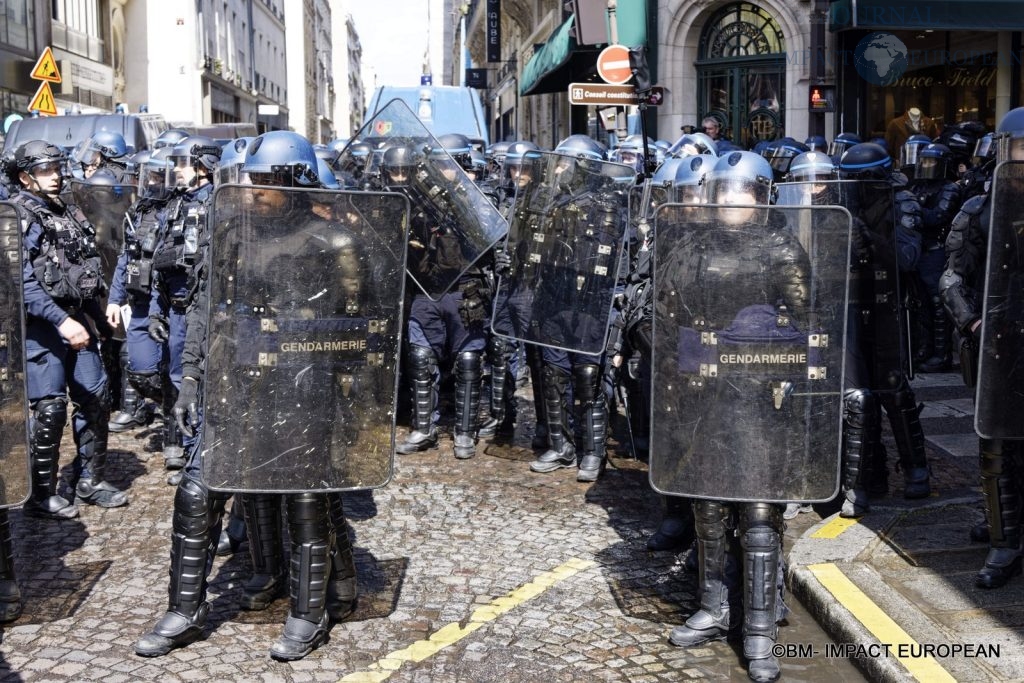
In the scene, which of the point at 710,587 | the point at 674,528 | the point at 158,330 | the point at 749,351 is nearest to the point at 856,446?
the point at 674,528

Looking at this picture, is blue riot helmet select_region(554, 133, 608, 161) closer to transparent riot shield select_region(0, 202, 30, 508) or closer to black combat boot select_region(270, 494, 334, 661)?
black combat boot select_region(270, 494, 334, 661)

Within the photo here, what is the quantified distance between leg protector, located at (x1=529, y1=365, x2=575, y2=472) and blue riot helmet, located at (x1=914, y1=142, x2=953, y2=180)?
445 centimetres

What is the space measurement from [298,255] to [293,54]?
64.3 metres

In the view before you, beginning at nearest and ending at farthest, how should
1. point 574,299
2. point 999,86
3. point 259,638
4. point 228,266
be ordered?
point 228,266
point 259,638
point 574,299
point 999,86

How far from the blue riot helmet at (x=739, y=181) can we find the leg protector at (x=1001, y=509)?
4.25 feet

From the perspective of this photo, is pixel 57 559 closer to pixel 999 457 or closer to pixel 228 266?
pixel 228 266

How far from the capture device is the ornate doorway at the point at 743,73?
18.1 meters

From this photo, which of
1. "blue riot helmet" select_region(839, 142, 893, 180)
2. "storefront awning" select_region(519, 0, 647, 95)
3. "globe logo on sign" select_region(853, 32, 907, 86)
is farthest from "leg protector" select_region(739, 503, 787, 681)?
"globe logo on sign" select_region(853, 32, 907, 86)

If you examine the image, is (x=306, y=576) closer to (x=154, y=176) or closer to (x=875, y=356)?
(x=875, y=356)

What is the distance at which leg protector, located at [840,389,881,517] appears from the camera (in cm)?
558

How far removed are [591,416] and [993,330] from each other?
272 cm

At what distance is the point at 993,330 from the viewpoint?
4.29m

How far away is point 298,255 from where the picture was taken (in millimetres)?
3895

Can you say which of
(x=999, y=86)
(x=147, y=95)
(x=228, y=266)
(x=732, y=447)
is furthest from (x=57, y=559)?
(x=147, y=95)
